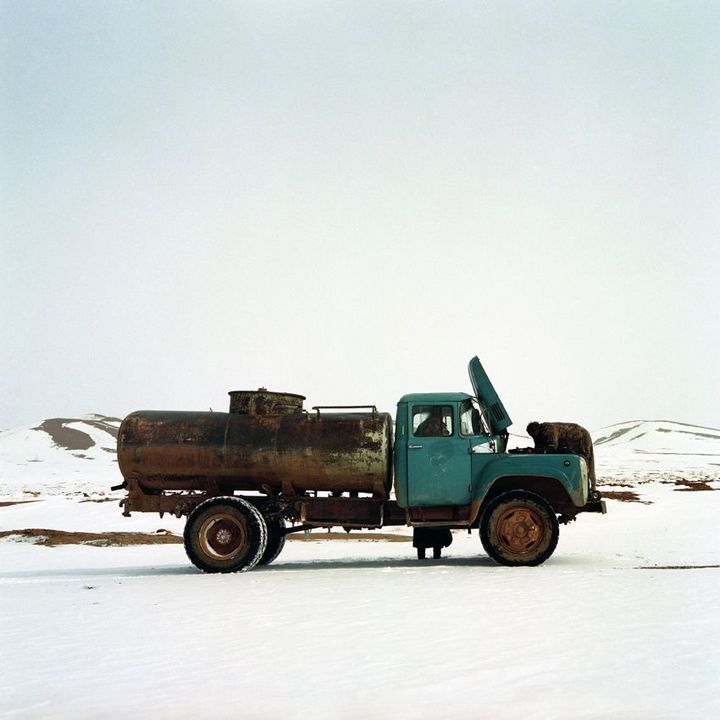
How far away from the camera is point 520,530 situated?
42.1 feet

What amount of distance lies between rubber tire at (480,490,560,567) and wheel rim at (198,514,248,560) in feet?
13.5

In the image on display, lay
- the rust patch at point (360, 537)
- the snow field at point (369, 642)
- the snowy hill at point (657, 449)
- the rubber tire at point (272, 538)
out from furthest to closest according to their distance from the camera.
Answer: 1. the snowy hill at point (657, 449)
2. the rust patch at point (360, 537)
3. the rubber tire at point (272, 538)
4. the snow field at point (369, 642)

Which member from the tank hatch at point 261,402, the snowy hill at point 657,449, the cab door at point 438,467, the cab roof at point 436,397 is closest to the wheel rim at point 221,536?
the tank hatch at point 261,402

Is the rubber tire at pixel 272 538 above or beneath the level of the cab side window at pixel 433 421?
beneath

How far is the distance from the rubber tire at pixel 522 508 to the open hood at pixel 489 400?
1.23 m

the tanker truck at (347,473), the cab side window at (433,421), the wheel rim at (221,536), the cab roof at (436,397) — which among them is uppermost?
the cab roof at (436,397)

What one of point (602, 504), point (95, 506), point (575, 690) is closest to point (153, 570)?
point (602, 504)

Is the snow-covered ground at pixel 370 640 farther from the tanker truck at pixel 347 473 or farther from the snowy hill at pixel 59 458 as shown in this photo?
the snowy hill at pixel 59 458

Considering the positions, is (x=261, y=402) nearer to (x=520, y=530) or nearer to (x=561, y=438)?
(x=520, y=530)

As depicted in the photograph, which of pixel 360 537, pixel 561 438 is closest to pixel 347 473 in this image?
pixel 561 438

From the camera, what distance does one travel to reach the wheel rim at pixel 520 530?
12797 mm

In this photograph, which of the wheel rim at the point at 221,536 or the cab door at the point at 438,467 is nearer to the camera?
the cab door at the point at 438,467

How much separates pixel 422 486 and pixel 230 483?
329cm

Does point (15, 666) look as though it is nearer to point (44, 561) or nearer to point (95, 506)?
point (44, 561)
